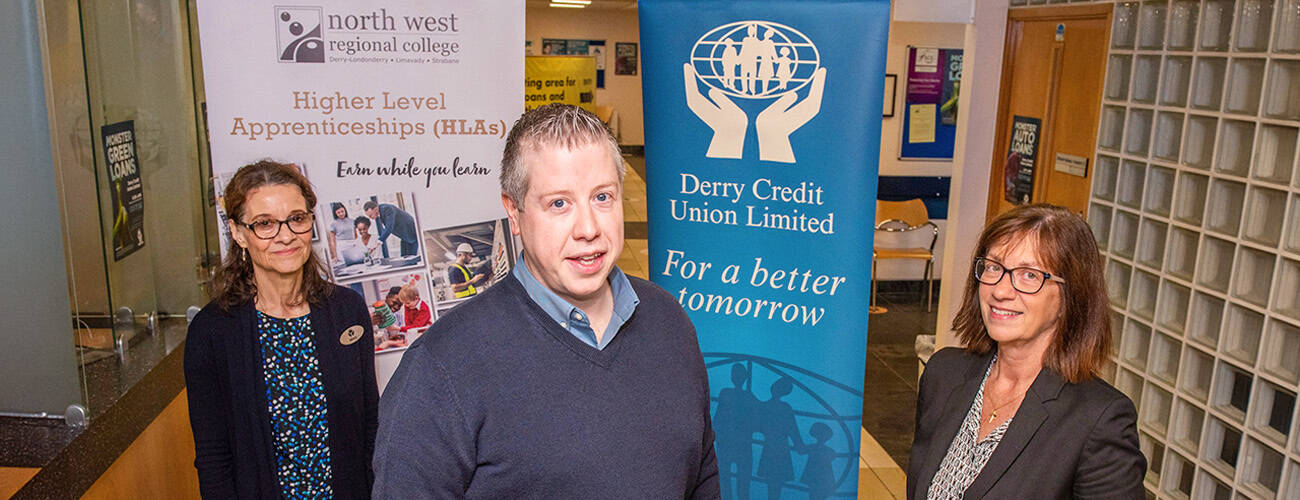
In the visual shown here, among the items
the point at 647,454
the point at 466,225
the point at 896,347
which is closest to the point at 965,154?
the point at 896,347

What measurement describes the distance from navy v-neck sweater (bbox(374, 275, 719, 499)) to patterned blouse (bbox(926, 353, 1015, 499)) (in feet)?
2.55

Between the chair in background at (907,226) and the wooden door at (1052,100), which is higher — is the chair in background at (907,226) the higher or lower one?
the lower one

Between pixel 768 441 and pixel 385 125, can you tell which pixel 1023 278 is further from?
pixel 385 125

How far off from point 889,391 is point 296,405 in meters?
4.13

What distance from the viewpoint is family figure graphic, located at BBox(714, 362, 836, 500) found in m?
2.75

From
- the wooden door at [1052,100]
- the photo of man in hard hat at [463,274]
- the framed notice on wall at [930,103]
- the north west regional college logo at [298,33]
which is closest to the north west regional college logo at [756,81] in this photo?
the photo of man in hard hat at [463,274]

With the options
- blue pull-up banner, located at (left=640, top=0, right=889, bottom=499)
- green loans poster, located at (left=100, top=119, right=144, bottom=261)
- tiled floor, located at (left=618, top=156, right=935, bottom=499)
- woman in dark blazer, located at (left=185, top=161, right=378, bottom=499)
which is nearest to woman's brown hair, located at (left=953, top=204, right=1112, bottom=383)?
blue pull-up banner, located at (left=640, top=0, right=889, bottom=499)

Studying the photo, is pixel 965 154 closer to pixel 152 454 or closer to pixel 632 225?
pixel 152 454

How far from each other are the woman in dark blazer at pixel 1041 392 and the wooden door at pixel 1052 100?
2.50 metres

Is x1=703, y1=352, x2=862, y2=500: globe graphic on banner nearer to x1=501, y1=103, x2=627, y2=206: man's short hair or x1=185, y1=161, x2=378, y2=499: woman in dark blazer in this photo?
x1=185, y1=161, x2=378, y2=499: woman in dark blazer

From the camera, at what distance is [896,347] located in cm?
Answer: 648

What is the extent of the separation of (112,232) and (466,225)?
3.99ft

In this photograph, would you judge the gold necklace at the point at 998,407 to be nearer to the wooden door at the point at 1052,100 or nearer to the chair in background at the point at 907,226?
the wooden door at the point at 1052,100

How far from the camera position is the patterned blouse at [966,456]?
1.97 meters
